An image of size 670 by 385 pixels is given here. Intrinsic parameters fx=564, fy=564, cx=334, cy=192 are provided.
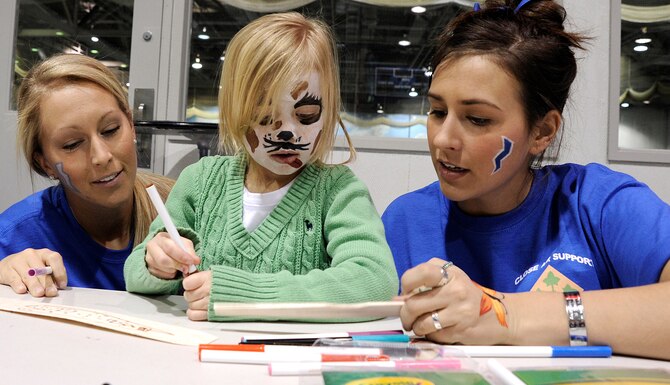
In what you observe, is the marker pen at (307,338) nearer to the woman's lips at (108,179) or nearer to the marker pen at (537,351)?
the marker pen at (537,351)

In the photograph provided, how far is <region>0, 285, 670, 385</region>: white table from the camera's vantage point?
0.49 metres

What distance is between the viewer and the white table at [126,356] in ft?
1.61

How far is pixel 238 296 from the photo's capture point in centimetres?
78

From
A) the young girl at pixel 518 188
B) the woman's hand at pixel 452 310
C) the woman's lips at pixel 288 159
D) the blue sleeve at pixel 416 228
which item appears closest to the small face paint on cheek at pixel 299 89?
the woman's lips at pixel 288 159

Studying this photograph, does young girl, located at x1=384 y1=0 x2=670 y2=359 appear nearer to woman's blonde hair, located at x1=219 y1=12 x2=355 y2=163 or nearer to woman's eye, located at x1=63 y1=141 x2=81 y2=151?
woman's blonde hair, located at x1=219 y1=12 x2=355 y2=163

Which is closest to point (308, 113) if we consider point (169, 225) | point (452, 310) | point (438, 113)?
point (438, 113)

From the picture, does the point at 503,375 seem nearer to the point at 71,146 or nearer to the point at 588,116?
the point at 71,146

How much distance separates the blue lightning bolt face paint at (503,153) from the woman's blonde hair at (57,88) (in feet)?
2.64

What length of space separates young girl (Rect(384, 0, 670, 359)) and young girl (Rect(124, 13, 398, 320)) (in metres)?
0.15

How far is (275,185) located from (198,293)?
1.14 ft

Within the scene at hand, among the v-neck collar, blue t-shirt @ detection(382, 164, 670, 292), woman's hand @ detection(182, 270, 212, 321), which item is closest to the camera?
woman's hand @ detection(182, 270, 212, 321)

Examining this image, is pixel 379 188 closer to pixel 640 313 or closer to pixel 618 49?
pixel 618 49

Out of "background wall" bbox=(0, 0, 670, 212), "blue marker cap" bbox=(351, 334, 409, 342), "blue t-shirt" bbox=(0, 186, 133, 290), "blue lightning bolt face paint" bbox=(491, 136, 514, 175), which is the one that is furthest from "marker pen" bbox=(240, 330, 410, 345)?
"background wall" bbox=(0, 0, 670, 212)

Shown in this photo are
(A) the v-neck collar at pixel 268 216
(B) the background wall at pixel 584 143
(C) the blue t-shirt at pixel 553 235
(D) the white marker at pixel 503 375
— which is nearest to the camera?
(D) the white marker at pixel 503 375
